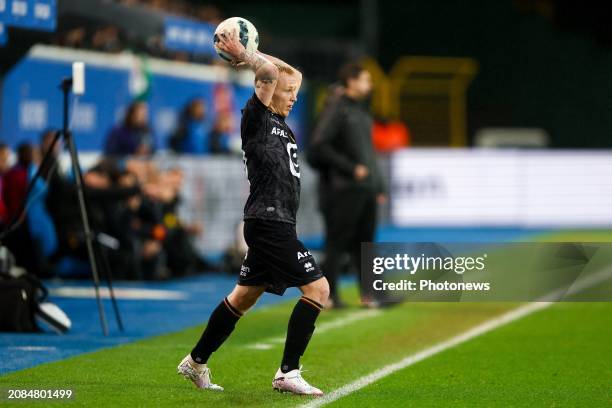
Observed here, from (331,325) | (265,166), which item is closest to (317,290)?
(265,166)

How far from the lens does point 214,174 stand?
20.2 m

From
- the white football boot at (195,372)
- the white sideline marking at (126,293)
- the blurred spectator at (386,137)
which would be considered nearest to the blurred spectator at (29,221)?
the white sideline marking at (126,293)

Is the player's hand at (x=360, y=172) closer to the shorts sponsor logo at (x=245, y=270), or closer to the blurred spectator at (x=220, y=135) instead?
the shorts sponsor logo at (x=245, y=270)

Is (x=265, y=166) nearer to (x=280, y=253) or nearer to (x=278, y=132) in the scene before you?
(x=278, y=132)

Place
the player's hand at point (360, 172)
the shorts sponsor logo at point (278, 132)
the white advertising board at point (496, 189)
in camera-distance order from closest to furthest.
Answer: the shorts sponsor logo at point (278, 132) → the player's hand at point (360, 172) → the white advertising board at point (496, 189)

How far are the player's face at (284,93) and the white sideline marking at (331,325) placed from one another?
2.88m

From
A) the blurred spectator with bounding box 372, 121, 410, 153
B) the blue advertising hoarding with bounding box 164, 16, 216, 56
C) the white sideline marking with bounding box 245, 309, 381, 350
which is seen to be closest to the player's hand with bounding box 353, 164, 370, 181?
the white sideline marking with bounding box 245, 309, 381, 350

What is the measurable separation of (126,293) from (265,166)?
7405 millimetres

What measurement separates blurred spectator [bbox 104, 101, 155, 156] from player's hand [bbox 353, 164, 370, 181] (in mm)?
5789

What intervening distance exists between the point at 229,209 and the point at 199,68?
5.16 m

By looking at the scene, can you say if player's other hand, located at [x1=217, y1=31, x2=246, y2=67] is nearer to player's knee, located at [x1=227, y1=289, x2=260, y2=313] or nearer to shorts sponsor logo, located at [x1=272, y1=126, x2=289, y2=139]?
shorts sponsor logo, located at [x1=272, y1=126, x2=289, y2=139]

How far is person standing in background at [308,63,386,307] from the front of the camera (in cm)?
1337

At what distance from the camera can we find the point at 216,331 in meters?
8.14

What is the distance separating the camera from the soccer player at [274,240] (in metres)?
7.97
